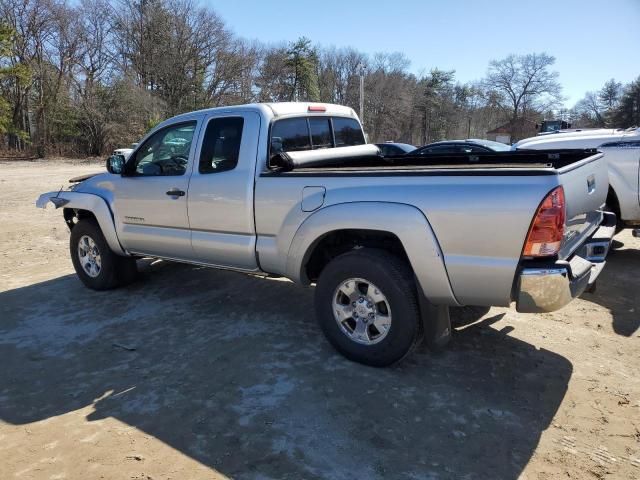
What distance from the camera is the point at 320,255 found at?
418cm

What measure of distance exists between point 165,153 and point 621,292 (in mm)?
5086

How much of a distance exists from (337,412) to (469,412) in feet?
2.71

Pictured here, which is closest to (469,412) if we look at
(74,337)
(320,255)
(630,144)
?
(320,255)

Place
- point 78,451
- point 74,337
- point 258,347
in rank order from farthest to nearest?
point 74,337 < point 258,347 < point 78,451

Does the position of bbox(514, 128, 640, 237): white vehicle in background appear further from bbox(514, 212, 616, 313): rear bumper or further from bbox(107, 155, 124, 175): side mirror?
bbox(107, 155, 124, 175): side mirror

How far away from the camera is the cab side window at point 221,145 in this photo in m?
4.37

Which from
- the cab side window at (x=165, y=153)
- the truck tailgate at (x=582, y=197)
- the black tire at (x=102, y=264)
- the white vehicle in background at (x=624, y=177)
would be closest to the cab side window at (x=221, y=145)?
the cab side window at (x=165, y=153)

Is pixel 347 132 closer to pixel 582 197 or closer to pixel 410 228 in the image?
pixel 410 228

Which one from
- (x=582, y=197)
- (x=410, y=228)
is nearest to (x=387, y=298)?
(x=410, y=228)

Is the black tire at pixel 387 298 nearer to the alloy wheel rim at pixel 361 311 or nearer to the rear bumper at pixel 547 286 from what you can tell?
the alloy wheel rim at pixel 361 311

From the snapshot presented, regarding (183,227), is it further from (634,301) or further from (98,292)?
(634,301)

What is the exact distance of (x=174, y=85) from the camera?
1860 inches

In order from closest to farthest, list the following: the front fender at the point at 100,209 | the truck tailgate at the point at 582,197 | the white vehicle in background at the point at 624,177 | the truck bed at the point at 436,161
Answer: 1. the truck tailgate at the point at 582,197
2. the truck bed at the point at 436,161
3. the front fender at the point at 100,209
4. the white vehicle in background at the point at 624,177

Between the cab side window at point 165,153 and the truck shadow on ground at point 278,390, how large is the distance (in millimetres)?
1438
